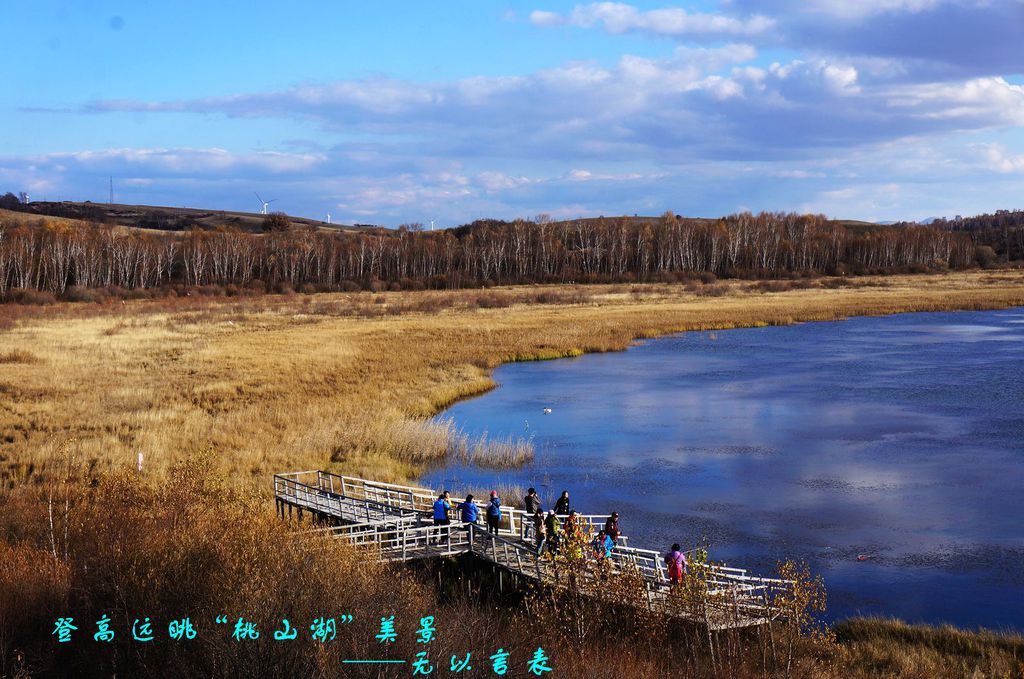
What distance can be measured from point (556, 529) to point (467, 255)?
125 meters

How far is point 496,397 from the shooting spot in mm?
45938

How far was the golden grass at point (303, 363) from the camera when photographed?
3234cm

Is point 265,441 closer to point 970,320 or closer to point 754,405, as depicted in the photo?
point 754,405

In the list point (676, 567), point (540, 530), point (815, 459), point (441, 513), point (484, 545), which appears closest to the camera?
point (676, 567)

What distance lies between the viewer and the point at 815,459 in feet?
105

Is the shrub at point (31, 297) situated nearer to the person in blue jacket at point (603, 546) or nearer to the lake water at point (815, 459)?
the lake water at point (815, 459)

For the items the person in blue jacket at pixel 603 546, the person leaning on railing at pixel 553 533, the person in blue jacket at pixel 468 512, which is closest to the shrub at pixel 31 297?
the person in blue jacket at pixel 468 512

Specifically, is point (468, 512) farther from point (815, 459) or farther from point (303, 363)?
point (303, 363)

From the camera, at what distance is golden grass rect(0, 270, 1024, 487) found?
32.3 meters

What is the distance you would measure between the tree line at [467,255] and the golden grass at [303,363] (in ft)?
78.9

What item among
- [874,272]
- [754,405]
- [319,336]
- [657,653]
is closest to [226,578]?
[657,653]

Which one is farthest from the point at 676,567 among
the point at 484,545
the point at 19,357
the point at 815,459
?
the point at 19,357

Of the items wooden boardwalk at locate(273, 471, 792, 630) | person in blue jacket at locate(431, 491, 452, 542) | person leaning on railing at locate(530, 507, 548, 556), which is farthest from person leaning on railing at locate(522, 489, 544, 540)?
person in blue jacket at locate(431, 491, 452, 542)

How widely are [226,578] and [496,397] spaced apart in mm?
31692
